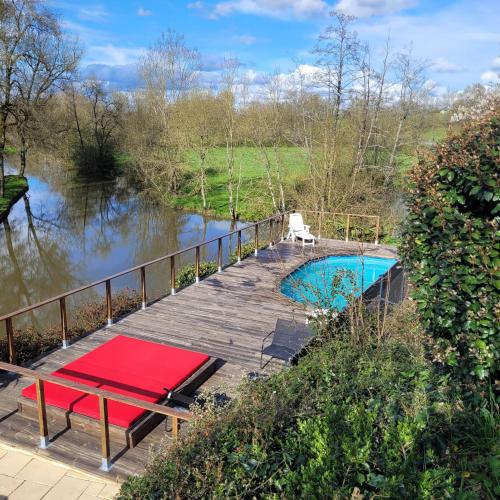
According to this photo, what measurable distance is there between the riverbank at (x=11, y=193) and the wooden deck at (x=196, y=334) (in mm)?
15165

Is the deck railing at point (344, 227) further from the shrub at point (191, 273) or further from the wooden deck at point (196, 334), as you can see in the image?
the shrub at point (191, 273)

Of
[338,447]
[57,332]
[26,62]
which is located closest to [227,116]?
[26,62]

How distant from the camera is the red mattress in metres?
4.42

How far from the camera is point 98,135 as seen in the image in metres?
31.5

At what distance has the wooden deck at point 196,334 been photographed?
4.16 meters

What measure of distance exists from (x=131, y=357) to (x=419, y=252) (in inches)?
148

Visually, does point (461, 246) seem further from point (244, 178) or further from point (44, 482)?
point (244, 178)

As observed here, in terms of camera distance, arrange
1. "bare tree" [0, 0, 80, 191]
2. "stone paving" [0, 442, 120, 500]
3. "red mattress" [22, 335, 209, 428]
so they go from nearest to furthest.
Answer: "stone paving" [0, 442, 120, 500] < "red mattress" [22, 335, 209, 428] < "bare tree" [0, 0, 80, 191]

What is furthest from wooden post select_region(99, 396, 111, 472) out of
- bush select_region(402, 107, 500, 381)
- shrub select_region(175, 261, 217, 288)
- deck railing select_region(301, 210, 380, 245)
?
deck railing select_region(301, 210, 380, 245)

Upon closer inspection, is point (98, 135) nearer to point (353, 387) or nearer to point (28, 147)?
point (28, 147)

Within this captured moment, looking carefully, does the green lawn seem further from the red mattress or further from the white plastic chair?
the red mattress

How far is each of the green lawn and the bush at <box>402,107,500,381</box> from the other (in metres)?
14.3

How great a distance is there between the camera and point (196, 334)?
6891 mm

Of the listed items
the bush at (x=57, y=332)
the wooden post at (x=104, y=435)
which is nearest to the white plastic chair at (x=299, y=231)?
the bush at (x=57, y=332)
